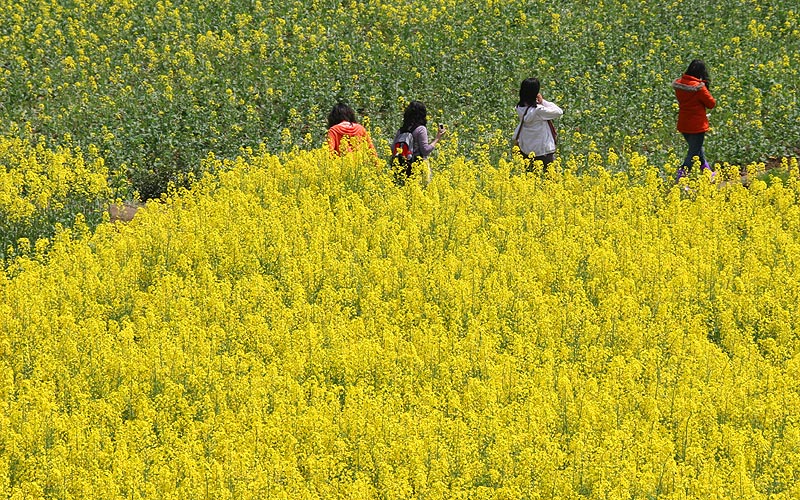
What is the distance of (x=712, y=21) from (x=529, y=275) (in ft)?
32.3

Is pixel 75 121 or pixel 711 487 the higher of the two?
pixel 75 121

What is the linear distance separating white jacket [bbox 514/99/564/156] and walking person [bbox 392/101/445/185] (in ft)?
3.27

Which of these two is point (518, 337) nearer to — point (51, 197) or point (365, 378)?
point (365, 378)

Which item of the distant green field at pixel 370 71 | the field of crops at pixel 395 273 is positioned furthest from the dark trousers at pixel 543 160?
the distant green field at pixel 370 71

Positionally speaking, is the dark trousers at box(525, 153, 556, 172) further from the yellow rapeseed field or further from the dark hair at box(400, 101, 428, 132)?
the dark hair at box(400, 101, 428, 132)

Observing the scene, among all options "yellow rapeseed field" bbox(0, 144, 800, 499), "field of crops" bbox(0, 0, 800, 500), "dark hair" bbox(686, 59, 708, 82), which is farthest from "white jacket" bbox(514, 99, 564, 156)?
"dark hair" bbox(686, 59, 708, 82)

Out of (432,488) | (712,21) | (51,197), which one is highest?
(712,21)

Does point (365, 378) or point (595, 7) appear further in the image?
point (595, 7)

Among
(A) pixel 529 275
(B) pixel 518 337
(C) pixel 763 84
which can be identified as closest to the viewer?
(B) pixel 518 337

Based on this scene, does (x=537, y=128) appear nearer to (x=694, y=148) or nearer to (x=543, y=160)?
(x=543, y=160)

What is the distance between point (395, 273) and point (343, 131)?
3286mm

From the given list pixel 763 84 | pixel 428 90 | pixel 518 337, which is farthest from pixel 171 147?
pixel 763 84

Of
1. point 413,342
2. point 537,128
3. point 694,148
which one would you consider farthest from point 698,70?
→ point 413,342

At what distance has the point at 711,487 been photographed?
744 cm
